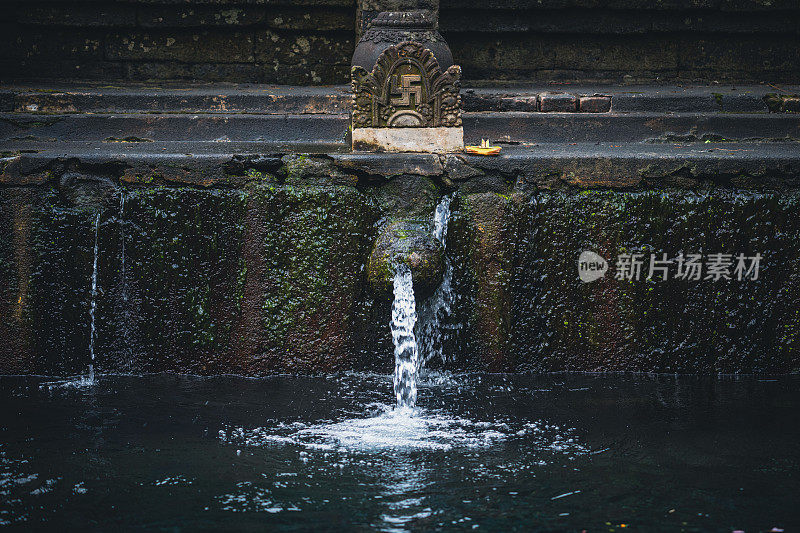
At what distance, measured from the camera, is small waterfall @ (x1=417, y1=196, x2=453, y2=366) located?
151 inches

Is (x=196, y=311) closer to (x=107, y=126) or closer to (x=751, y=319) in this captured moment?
(x=107, y=126)

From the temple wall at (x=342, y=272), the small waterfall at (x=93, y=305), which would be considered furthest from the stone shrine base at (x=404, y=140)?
the small waterfall at (x=93, y=305)

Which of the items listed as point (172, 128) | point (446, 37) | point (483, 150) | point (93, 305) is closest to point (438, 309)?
point (483, 150)

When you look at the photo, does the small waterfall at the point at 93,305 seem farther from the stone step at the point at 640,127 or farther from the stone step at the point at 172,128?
the stone step at the point at 640,127

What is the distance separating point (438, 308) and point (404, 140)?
2.86 ft

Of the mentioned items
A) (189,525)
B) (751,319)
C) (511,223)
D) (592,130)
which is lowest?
(189,525)

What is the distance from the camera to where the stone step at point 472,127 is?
4508mm

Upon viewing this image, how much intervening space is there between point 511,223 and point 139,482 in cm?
207

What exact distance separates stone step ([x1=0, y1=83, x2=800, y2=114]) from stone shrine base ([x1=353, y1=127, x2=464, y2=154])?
→ 930mm

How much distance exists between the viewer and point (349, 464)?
113 inches

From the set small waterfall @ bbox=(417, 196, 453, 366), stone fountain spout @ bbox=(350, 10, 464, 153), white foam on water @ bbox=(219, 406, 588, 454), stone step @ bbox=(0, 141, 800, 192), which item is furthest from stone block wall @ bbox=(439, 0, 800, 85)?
white foam on water @ bbox=(219, 406, 588, 454)

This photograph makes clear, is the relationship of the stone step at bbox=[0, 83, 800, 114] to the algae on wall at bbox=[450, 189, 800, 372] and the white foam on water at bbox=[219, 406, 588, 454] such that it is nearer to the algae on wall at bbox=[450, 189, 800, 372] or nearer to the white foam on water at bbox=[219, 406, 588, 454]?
the algae on wall at bbox=[450, 189, 800, 372]

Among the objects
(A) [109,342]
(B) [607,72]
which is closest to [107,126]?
(A) [109,342]

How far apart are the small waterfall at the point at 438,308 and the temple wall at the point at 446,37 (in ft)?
7.51
